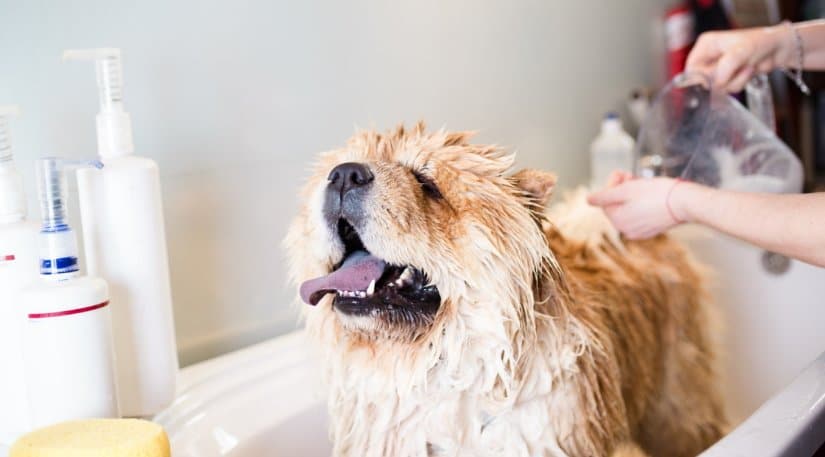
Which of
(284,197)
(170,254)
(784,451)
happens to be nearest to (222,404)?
(170,254)

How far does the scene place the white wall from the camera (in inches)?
39.1

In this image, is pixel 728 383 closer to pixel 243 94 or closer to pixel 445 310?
pixel 445 310

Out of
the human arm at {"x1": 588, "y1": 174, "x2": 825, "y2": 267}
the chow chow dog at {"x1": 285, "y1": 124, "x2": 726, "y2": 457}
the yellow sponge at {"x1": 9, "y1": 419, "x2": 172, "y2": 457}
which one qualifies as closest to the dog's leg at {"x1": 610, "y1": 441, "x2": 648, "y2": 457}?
the chow chow dog at {"x1": 285, "y1": 124, "x2": 726, "y2": 457}

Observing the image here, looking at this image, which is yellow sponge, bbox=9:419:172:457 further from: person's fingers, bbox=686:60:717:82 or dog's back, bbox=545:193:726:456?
person's fingers, bbox=686:60:717:82

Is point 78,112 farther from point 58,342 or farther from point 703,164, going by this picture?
point 703,164

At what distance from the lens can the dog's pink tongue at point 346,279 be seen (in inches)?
33.0

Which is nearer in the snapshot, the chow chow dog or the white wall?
the chow chow dog

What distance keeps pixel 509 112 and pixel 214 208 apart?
83 cm

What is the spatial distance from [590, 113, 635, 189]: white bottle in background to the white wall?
1.04 ft

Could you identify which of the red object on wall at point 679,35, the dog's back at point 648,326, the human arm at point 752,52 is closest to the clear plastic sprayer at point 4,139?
the dog's back at point 648,326

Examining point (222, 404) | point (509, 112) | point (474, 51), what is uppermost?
point (474, 51)

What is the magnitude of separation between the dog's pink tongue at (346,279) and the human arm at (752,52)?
0.83 metres

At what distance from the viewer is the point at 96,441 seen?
2.08ft

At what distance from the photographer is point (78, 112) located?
39.7 inches
